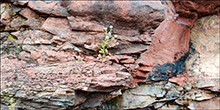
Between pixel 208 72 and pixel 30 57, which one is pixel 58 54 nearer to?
pixel 30 57

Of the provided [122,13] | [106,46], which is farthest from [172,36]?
[106,46]

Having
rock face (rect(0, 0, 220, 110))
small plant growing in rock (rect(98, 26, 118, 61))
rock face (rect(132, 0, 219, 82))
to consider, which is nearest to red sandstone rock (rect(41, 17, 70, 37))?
rock face (rect(0, 0, 220, 110))

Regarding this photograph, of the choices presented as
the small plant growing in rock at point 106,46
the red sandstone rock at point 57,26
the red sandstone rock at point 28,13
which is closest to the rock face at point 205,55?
the small plant growing in rock at point 106,46

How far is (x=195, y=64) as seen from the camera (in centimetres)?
391

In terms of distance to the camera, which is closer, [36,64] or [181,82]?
[36,64]

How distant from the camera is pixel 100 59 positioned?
3.23 meters

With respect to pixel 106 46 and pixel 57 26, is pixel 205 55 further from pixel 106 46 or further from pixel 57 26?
pixel 57 26

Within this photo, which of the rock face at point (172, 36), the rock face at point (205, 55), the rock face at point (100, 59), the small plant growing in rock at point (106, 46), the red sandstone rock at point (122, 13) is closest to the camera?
the rock face at point (100, 59)

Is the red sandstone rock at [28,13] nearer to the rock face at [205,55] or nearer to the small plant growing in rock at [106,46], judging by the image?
the small plant growing in rock at [106,46]

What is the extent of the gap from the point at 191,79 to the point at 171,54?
773 millimetres

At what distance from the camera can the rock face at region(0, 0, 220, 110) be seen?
267 centimetres

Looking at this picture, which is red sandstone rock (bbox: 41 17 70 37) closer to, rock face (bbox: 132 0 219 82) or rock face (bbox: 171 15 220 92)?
rock face (bbox: 132 0 219 82)

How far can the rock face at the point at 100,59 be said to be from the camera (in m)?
2.67

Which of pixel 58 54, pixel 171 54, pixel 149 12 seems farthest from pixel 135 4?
pixel 58 54
